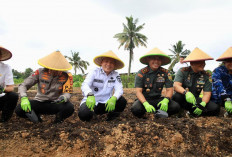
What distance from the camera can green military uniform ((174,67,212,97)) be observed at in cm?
254

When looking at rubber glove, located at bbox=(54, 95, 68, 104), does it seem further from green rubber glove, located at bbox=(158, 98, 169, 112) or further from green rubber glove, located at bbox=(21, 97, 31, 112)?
green rubber glove, located at bbox=(158, 98, 169, 112)

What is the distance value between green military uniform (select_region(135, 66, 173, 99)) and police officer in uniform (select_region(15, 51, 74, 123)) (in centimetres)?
102

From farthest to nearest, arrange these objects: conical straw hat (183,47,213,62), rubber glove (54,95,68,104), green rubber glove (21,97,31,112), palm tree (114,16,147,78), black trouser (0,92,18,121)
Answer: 1. palm tree (114,16,147,78)
2. black trouser (0,92,18,121)
3. conical straw hat (183,47,213,62)
4. rubber glove (54,95,68,104)
5. green rubber glove (21,97,31,112)

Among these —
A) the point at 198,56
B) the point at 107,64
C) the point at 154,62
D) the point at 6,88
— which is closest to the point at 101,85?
the point at 107,64

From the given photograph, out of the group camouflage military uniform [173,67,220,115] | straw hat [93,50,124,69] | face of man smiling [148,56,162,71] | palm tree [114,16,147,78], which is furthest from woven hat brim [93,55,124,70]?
palm tree [114,16,147,78]

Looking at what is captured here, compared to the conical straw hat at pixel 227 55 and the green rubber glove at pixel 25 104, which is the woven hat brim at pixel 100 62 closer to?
the green rubber glove at pixel 25 104

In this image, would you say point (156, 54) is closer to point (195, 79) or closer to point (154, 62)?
point (154, 62)

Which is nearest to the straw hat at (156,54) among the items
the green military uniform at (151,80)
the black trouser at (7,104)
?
the green military uniform at (151,80)

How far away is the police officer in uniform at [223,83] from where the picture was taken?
2.50m

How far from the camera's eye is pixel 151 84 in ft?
8.16

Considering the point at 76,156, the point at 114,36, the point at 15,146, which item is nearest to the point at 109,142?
the point at 76,156

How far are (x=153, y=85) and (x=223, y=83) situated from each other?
116 centimetres

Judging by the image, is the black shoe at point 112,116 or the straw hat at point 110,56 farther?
the black shoe at point 112,116

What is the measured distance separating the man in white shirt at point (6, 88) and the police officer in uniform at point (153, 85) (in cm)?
179
